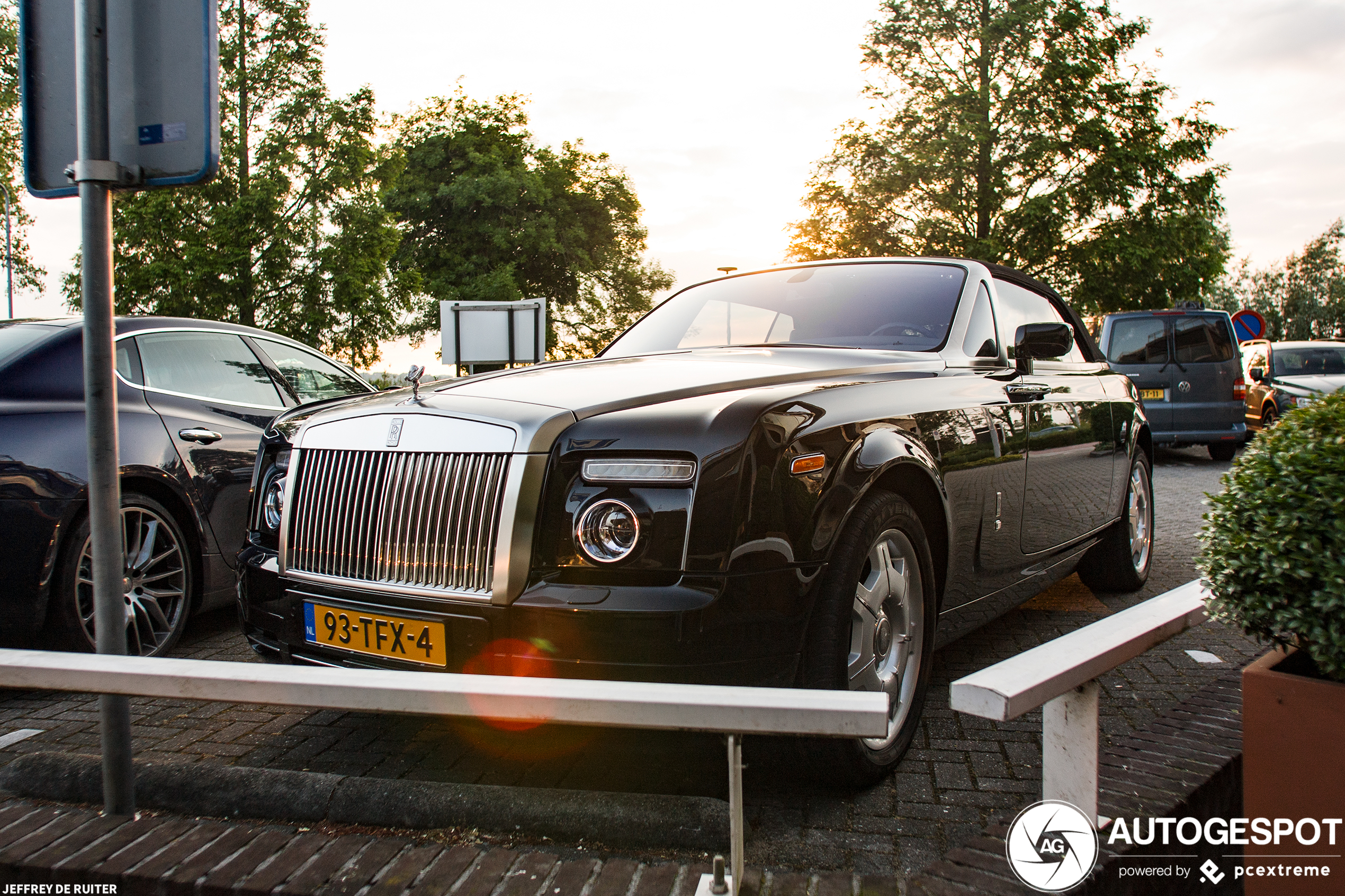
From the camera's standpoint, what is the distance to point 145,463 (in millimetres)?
4227

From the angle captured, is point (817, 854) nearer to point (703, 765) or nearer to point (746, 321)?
point (703, 765)

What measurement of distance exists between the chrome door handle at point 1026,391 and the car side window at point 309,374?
11.0 ft

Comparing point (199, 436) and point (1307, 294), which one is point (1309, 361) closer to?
point (199, 436)

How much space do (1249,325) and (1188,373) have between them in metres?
4.66

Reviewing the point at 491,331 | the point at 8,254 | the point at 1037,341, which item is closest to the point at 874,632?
the point at 1037,341

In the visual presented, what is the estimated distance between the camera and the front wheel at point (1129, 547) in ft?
17.3

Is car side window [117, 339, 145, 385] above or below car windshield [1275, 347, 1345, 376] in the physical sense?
below

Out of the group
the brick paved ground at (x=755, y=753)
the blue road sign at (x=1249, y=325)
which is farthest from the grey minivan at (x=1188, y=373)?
the brick paved ground at (x=755, y=753)

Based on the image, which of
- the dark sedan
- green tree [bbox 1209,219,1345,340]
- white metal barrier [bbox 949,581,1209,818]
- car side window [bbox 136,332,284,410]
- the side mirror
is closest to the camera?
white metal barrier [bbox 949,581,1209,818]

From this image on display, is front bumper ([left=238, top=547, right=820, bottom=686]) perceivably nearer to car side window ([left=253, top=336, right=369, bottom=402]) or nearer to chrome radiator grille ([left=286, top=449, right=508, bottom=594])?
chrome radiator grille ([left=286, top=449, right=508, bottom=594])

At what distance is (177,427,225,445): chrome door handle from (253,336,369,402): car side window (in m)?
0.73

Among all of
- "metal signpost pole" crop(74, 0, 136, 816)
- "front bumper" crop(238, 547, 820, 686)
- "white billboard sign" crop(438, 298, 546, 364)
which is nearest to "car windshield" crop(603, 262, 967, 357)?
"front bumper" crop(238, 547, 820, 686)

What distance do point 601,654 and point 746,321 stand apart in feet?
7.08

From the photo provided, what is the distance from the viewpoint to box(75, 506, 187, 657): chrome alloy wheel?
4156 mm
